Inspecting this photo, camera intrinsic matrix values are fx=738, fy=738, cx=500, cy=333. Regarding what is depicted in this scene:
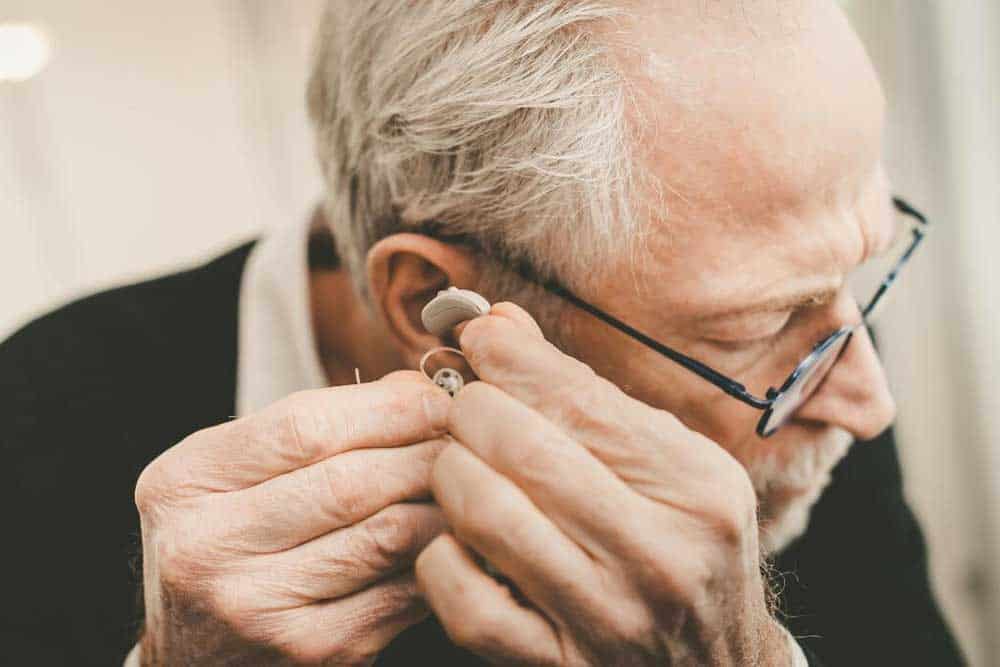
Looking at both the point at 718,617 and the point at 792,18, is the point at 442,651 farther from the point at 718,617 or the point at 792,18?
the point at 792,18

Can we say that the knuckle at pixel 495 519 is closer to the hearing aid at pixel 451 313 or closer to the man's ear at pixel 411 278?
the hearing aid at pixel 451 313

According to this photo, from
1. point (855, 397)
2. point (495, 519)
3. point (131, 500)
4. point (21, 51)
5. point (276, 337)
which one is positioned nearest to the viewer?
point (495, 519)

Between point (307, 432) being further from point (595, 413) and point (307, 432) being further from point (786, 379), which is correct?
point (786, 379)

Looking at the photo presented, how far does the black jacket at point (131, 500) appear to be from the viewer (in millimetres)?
1213

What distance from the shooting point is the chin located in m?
1.13

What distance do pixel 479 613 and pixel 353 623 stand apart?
0.65 ft

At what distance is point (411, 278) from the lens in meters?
1.12

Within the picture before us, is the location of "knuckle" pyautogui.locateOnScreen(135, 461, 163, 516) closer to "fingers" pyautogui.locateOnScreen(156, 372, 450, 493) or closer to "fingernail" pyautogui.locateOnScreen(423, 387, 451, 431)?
"fingers" pyautogui.locateOnScreen(156, 372, 450, 493)

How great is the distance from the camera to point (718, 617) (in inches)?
26.5

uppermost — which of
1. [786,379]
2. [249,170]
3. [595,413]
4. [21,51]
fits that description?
[21,51]

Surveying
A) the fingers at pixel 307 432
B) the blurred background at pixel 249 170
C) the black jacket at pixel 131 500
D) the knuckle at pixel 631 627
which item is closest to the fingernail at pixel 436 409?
the fingers at pixel 307 432

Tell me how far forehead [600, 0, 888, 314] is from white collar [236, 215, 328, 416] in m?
0.75

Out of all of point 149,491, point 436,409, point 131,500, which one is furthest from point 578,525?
point 131,500

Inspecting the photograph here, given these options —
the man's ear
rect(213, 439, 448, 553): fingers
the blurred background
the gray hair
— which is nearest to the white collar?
the man's ear
